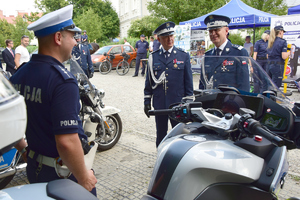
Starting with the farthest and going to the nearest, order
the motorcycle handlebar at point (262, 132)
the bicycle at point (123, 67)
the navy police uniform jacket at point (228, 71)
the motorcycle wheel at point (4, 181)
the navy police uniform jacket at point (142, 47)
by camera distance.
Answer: the bicycle at point (123, 67) < the navy police uniform jacket at point (142, 47) < the motorcycle wheel at point (4, 181) < the navy police uniform jacket at point (228, 71) < the motorcycle handlebar at point (262, 132)

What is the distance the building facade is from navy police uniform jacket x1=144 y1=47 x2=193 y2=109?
109 feet

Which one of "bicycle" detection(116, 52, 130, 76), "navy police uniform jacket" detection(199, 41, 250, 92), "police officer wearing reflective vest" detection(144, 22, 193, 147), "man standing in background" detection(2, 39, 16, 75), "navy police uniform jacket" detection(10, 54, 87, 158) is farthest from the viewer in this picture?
"bicycle" detection(116, 52, 130, 76)

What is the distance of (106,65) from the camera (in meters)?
15.5

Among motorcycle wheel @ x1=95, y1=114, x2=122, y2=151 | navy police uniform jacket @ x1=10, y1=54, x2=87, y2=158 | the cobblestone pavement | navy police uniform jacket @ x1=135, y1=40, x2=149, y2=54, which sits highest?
navy police uniform jacket @ x1=135, y1=40, x2=149, y2=54

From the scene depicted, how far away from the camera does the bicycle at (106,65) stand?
1530cm

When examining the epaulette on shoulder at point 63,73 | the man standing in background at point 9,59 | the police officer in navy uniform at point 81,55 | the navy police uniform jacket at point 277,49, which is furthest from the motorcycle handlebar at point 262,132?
the man standing in background at point 9,59

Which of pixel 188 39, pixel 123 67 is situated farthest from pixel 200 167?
pixel 123 67

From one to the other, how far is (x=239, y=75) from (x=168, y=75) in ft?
4.07

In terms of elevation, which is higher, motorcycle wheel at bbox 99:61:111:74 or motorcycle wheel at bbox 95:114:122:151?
motorcycle wheel at bbox 99:61:111:74

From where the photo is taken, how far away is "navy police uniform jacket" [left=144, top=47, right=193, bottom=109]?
11.5 feet

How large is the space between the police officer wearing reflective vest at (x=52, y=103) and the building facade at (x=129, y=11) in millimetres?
34988

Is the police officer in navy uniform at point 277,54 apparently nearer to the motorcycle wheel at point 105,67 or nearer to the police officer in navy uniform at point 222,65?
the police officer in navy uniform at point 222,65

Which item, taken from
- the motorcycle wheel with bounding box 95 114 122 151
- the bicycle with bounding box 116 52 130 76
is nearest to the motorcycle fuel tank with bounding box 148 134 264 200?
the motorcycle wheel with bounding box 95 114 122 151

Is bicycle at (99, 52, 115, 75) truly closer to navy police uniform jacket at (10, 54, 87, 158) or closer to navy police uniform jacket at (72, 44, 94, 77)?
navy police uniform jacket at (72, 44, 94, 77)
